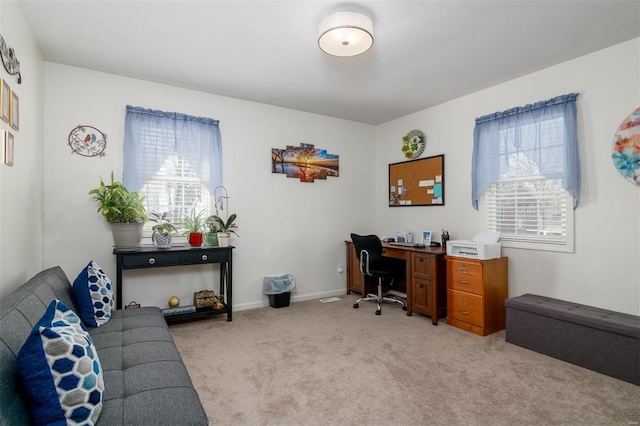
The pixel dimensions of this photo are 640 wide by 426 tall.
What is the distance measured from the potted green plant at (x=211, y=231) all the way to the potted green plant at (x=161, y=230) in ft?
1.14

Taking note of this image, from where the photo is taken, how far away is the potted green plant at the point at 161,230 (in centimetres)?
339

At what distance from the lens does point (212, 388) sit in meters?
2.27

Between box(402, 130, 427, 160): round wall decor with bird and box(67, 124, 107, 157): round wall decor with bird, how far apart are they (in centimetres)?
365

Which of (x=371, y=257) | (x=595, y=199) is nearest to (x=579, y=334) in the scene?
(x=595, y=199)

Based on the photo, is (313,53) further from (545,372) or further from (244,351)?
(545,372)

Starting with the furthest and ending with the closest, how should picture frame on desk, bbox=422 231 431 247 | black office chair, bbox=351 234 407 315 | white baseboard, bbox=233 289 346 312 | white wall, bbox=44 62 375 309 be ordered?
picture frame on desk, bbox=422 231 431 247
white baseboard, bbox=233 289 346 312
black office chair, bbox=351 234 407 315
white wall, bbox=44 62 375 309

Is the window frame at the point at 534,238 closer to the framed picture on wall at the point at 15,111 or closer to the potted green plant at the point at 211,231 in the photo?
the potted green plant at the point at 211,231

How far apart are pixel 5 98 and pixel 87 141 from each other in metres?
1.46

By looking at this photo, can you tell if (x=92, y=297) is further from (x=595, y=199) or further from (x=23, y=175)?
(x=595, y=199)

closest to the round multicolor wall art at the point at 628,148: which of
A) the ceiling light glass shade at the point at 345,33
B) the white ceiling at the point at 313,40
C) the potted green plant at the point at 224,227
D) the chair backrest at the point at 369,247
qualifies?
the white ceiling at the point at 313,40

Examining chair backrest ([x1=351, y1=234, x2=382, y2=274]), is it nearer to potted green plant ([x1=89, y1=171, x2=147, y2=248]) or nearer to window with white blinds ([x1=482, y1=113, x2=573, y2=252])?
window with white blinds ([x1=482, y1=113, x2=573, y2=252])

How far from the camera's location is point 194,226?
3.68m

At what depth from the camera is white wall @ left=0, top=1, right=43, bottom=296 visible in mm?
2002

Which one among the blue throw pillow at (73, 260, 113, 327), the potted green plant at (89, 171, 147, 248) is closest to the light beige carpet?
the blue throw pillow at (73, 260, 113, 327)
